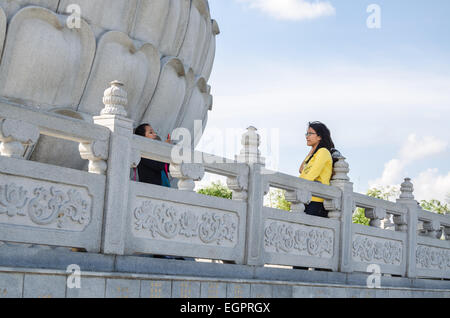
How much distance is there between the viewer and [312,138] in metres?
6.79

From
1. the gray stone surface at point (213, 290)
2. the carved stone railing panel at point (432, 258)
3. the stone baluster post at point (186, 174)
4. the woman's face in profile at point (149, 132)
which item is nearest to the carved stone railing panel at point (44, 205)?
the stone baluster post at point (186, 174)

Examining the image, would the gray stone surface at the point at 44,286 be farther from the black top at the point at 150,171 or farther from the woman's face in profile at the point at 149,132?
the woman's face in profile at the point at 149,132

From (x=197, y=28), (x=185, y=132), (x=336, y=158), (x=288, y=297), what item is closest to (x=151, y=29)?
(x=197, y=28)

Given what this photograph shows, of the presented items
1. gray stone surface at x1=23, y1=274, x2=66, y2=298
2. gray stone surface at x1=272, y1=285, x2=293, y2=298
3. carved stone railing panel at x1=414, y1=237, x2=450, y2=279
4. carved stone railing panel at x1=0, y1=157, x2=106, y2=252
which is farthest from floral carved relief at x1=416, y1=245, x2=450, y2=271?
gray stone surface at x1=23, y1=274, x2=66, y2=298

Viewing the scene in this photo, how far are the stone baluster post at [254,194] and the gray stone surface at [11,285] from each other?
2.20 m

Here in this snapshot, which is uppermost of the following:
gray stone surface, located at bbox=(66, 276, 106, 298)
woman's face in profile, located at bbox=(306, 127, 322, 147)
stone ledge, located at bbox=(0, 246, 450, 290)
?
woman's face in profile, located at bbox=(306, 127, 322, 147)

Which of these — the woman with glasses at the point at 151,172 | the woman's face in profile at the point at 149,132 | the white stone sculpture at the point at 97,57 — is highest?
the white stone sculpture at the point at 97,57

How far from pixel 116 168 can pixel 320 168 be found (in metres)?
2.61

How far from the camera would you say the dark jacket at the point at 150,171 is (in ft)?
20.1

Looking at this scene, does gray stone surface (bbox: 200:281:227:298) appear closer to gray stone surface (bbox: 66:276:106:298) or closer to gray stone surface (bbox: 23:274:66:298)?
gray stone surface (bbox: 66:276:106:298)

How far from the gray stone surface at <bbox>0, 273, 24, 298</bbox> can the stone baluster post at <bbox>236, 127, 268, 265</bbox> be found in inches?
86.7

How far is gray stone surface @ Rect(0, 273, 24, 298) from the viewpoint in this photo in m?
3.81

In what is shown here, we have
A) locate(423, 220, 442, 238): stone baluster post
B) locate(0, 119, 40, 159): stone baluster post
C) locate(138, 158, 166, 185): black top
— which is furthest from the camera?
locate(423, 220, 442, 238): stone baluster post

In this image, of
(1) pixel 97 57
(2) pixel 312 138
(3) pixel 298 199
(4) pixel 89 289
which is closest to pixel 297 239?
(3) pixel 298 199
